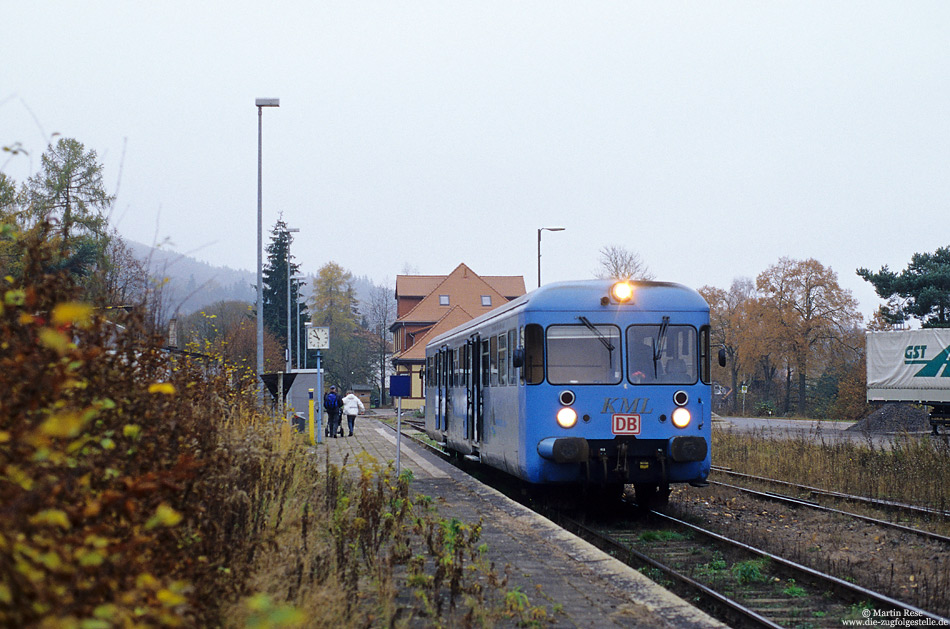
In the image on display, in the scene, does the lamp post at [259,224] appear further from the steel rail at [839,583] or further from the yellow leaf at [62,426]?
the yellow leaf at [62,426]

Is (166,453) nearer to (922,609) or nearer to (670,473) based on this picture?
(922,609)

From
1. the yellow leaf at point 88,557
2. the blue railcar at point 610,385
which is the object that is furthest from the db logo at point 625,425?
the yellow leaf at point 88,557

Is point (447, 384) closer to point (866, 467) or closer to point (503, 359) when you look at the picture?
point (503, 359)

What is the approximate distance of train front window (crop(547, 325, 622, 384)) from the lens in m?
11.4

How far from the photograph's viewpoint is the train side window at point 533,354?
11391 mm

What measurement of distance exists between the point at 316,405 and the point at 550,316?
16.2m

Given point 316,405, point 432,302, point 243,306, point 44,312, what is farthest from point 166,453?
point 243,306

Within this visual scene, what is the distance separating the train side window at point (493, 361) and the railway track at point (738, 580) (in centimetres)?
258

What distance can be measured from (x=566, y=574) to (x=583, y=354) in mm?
4456

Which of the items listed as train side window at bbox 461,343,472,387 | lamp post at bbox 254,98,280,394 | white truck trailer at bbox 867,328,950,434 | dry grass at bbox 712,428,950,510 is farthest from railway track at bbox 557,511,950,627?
white truck trailer at bbox 867,328,950,434

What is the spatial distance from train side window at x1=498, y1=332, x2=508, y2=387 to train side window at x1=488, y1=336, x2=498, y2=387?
0.72ft

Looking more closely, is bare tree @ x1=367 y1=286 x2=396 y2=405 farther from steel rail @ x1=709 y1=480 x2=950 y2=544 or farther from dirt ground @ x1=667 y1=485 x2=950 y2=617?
dirt ground @ x1=667 y1=485 x2=950 y2=617

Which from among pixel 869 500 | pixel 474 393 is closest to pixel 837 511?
pixel 869 500

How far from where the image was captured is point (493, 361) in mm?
13680
